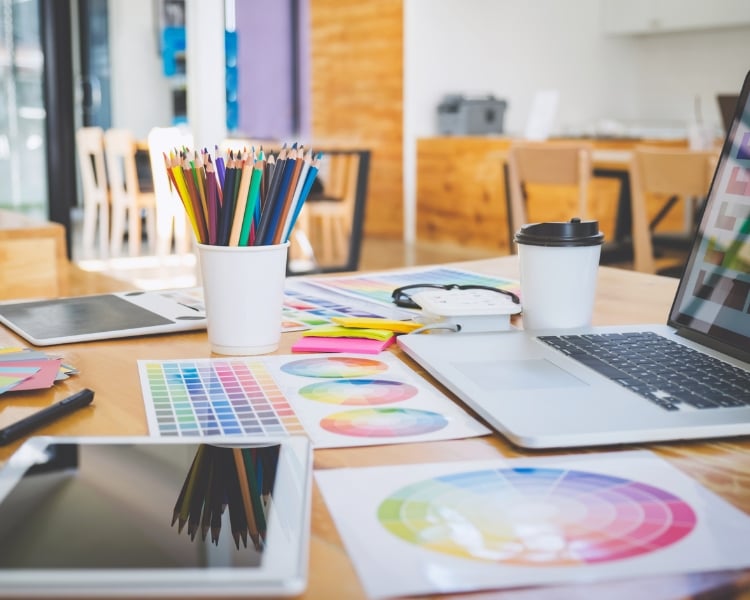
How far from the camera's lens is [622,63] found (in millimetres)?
6777

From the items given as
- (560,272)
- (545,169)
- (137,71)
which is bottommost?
(560,272)

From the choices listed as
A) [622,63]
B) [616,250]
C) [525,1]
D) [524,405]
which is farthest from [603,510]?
[622,63]

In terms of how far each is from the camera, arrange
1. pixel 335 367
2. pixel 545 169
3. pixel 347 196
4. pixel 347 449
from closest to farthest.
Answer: pixel 347 449 → pixel 335 367 → pixel 545 169 → pixel 347 196

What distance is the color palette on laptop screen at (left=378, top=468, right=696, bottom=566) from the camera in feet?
1.44

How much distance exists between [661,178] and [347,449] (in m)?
2.45

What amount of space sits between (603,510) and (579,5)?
6.61 m

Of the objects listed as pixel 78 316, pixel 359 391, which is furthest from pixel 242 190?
pixel 78 316

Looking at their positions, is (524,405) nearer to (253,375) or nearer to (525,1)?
(253,375)

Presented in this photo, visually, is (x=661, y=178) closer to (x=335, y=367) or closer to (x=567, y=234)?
(x=567, y=234)

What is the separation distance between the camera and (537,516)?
1.56 feet

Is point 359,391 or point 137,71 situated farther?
point 137,71

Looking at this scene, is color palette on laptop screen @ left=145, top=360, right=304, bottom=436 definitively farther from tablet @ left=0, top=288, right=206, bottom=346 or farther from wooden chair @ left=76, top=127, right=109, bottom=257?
wooden chair @ left=76, top=127, right=109, bottom=257

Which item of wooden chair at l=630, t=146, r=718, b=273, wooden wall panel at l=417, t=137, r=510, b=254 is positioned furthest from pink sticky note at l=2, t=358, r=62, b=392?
wooden wall panel at l=417, t=137, r=510, b=254

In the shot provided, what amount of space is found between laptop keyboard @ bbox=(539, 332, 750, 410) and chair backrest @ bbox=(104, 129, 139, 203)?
4.57 m
